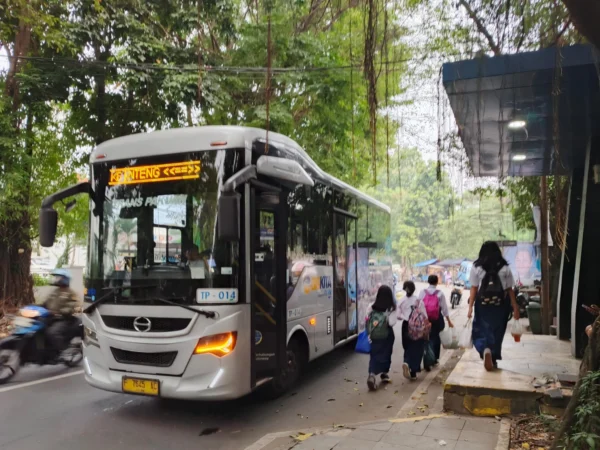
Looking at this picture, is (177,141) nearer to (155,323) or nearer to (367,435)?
(155,323)

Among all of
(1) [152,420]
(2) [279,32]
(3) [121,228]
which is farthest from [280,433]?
(2) [279,32]

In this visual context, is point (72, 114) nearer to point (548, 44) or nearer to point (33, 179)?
point (33, 179)

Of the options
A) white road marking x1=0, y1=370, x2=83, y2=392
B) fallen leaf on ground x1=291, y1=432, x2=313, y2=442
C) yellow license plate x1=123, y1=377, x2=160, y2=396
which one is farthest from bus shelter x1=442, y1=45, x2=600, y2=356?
white road marking x1=0, y1=370, x2=83, y2=392

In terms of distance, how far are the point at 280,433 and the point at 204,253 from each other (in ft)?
6.49

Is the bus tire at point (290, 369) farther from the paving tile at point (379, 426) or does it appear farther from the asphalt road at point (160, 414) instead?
the paving tile at point (379, 426)

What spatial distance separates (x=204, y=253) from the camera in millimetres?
4961

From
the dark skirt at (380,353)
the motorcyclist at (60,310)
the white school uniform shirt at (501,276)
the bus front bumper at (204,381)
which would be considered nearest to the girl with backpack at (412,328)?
the dark skirt at (380,353)

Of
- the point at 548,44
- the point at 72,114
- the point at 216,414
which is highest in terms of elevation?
the point at 72,114

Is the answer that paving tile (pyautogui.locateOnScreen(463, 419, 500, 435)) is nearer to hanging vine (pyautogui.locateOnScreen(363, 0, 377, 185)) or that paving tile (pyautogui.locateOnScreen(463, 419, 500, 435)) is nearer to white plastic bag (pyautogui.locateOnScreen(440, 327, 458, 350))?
white plastic bag (pyautogui.locateOnScreen(440, 327, 458, 350))

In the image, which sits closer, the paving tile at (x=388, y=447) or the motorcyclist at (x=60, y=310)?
the paving tile at (x=388, y=447)

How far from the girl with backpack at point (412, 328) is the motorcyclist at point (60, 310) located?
16.5ft

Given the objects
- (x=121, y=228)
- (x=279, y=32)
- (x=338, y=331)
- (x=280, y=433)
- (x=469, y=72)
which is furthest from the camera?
(x=279, y=32)

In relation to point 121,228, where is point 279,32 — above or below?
above

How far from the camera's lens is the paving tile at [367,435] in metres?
4.42
